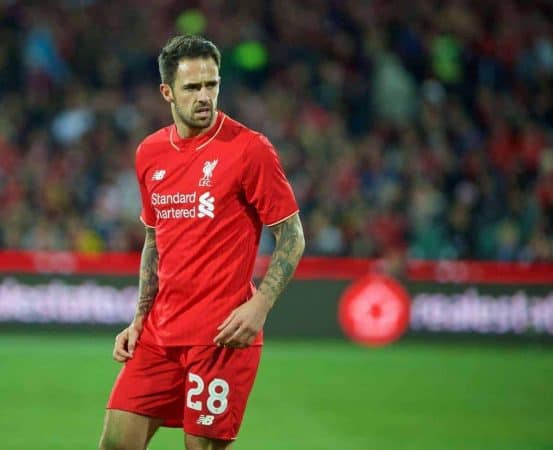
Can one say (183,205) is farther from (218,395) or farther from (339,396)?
(339,396)

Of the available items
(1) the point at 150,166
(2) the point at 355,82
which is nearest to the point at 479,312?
(2) the point at 355,82

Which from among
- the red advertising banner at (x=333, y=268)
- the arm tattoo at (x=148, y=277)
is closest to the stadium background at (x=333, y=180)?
the red advertising banner at (x=333, y=268)

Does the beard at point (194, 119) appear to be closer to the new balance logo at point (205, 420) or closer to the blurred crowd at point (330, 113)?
the new balance logo at point (205, 420)

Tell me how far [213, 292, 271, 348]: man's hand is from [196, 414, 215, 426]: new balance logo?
328 millimetres

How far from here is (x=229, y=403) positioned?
5152 millimetres

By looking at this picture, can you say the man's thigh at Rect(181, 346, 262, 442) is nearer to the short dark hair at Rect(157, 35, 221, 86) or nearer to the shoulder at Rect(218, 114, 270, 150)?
the shoulder at Rect(218, 114, 270, 150)

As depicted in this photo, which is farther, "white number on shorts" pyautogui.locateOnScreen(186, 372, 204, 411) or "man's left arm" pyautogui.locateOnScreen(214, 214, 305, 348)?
"white number on shorts" pyautogui.locateOnScreen(186, 372, 204, 411)

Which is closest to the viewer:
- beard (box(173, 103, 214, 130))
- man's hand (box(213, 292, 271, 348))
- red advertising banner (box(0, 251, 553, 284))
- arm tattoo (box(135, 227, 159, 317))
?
man's hand (box(213, 292, 271, 348))

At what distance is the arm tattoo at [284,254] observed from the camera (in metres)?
5.20

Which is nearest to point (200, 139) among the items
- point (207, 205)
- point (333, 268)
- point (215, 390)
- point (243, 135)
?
point (243, 135)

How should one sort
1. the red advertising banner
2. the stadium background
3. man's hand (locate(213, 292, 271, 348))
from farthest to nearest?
the red advertising banner
the stadium background
man's hand (locate(213, 292, 271, 348))

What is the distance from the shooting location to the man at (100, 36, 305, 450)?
16.9ft

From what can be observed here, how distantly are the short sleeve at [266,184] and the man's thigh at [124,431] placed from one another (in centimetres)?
107

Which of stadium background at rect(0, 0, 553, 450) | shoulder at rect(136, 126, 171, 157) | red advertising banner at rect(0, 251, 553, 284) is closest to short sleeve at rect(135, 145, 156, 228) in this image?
shoulder at rect(136, 126, 171, 157)
